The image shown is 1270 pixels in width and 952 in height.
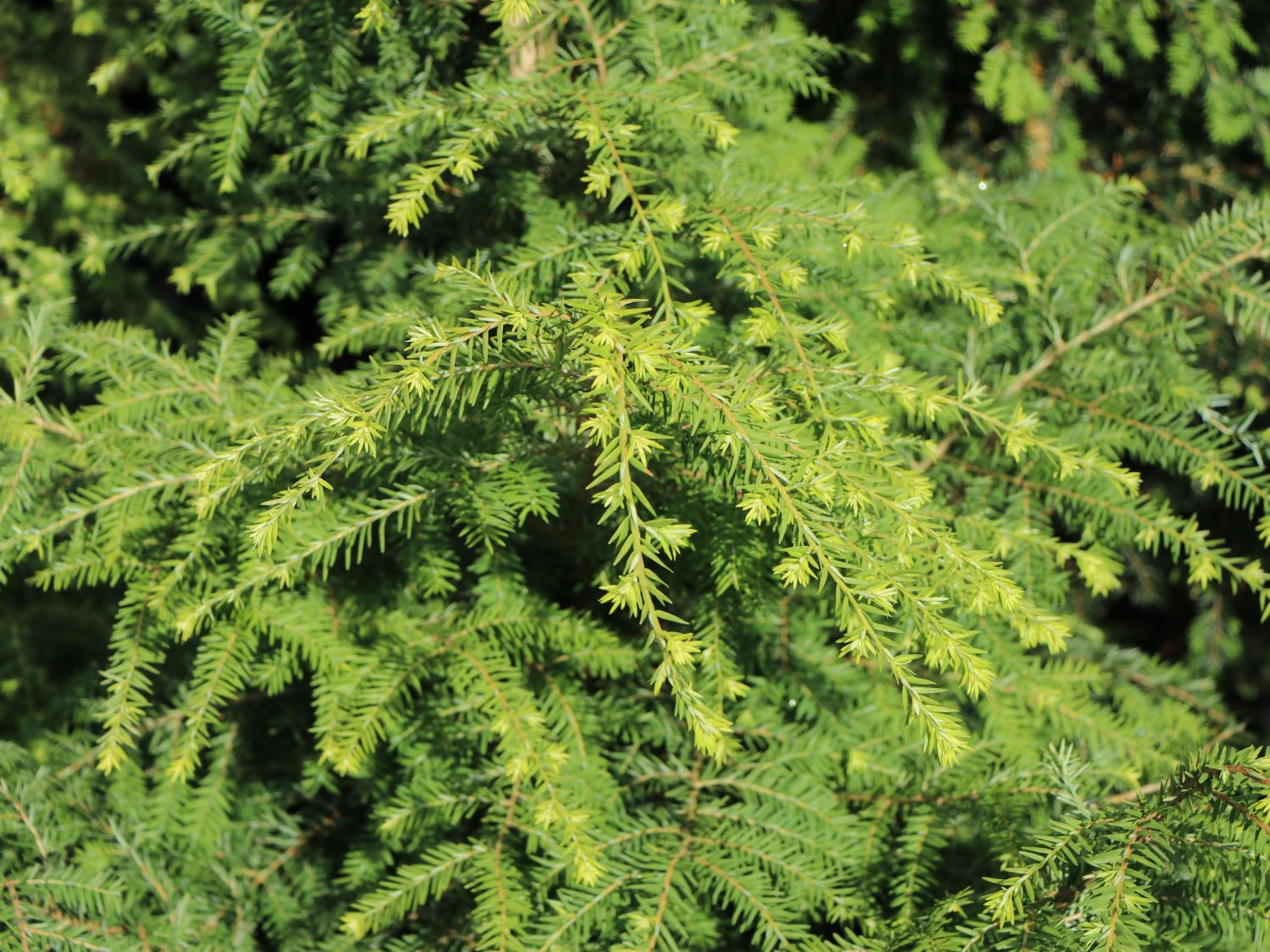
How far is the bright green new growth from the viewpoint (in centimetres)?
77

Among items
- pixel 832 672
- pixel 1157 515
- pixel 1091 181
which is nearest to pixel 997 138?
pixel 1091 181

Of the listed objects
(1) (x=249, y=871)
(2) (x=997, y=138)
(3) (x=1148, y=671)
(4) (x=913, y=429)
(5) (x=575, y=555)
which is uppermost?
(2) (x=997, y=138)

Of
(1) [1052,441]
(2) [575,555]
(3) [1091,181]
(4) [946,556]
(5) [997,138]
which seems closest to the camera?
(4) [946,556]

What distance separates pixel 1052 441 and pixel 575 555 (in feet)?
1.58

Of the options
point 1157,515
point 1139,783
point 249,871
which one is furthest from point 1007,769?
point 249,871

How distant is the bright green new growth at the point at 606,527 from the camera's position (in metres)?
0.77

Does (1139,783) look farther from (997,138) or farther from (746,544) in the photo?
(997,138)

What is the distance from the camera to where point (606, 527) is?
97 centimetres

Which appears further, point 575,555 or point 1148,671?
point 1148,671

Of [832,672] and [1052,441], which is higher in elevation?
[1052,441]

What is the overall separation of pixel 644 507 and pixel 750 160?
18.6 inches

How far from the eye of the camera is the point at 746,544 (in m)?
0.83

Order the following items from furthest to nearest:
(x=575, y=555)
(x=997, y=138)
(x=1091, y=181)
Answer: (x=997, y=138), (x=1091, y=181), (x=575, y=555)

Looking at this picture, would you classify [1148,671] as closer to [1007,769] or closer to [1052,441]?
[1007,769]
